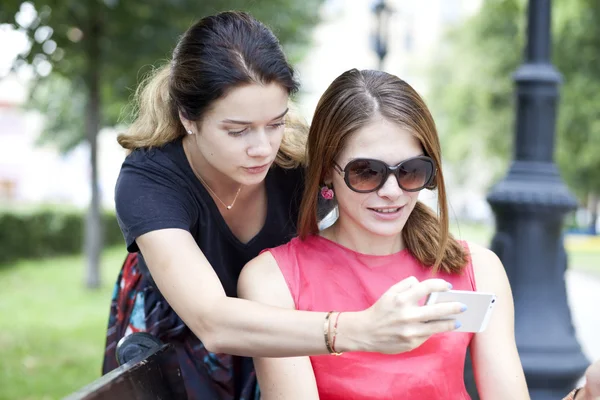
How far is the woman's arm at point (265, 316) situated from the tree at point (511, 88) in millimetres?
13019

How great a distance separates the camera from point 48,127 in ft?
90.5

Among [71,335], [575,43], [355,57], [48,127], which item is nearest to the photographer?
[71,335]

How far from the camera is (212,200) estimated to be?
8.32 ft

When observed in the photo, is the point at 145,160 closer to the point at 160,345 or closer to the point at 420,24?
the point at 160,345

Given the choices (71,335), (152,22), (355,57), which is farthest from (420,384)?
(355,57)

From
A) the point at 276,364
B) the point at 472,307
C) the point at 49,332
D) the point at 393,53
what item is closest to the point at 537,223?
the point at 276,364

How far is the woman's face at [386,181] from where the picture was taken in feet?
7.25

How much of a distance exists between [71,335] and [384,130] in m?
6.85

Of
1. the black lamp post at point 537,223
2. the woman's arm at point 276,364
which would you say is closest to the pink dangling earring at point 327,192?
the woman's arm at point 276,364

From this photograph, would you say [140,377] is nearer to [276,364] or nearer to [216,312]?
[216,312]

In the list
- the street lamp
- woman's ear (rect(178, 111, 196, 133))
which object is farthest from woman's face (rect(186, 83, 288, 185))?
the street lamp

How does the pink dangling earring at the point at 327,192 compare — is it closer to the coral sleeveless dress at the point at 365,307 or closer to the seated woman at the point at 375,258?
the seated woman at the point at 375,258

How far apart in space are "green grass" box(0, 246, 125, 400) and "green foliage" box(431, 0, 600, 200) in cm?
859

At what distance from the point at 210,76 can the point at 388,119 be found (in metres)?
0.50
